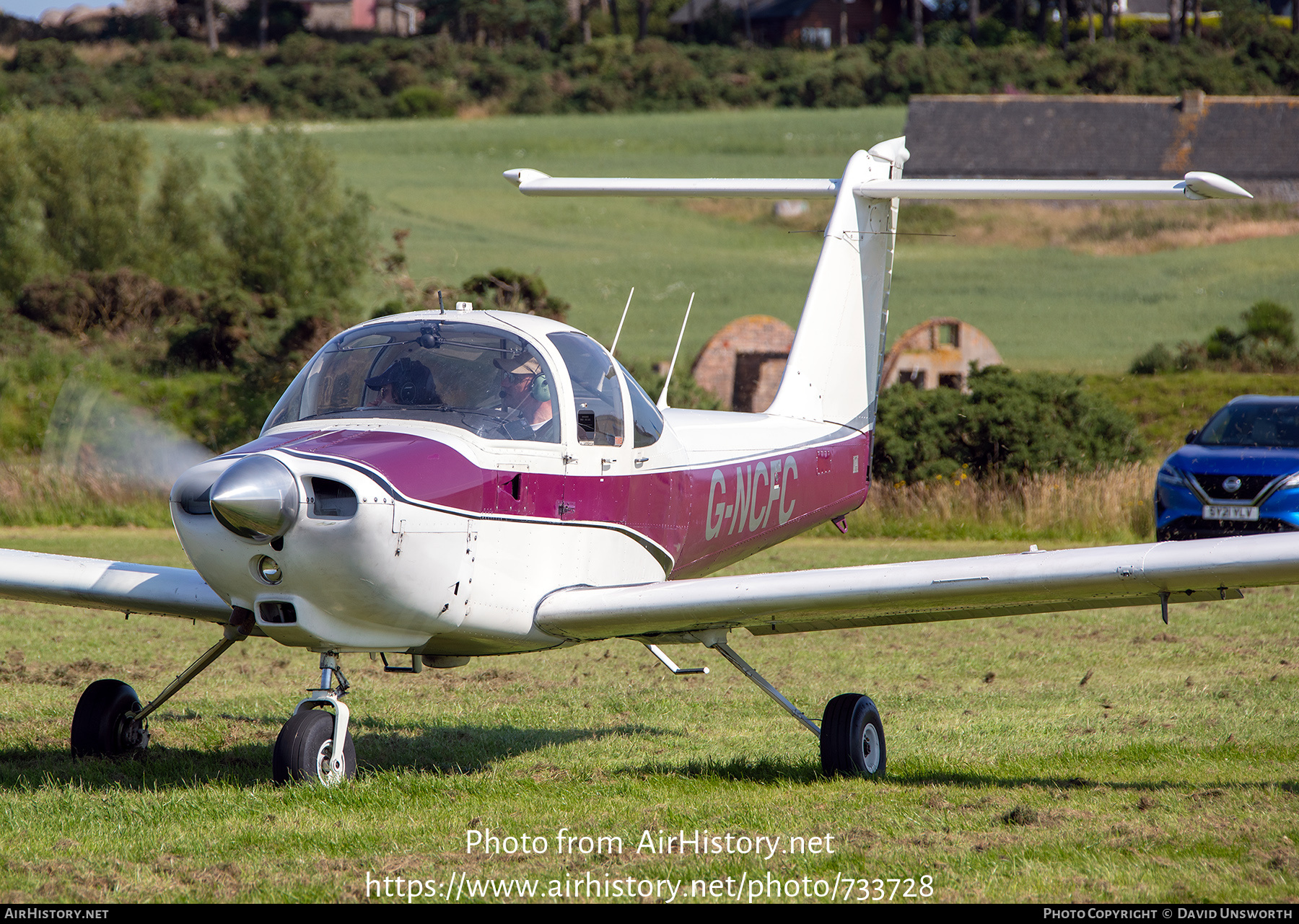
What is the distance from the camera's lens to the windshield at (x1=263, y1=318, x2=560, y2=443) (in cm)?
625

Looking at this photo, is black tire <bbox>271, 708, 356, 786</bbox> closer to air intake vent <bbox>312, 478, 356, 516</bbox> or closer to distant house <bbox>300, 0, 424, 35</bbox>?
air intake vent <bbox>312, 478, 356, 516</bbox>

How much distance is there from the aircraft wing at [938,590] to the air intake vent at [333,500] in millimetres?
1273

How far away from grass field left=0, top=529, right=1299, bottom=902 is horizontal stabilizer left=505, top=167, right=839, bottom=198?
3.57 meters

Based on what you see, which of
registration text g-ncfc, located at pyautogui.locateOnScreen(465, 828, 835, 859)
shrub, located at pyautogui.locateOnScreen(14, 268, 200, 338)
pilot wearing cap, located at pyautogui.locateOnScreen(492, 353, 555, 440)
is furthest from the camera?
shrub, located at pyautogui.locateOnScreen(14, 268, 200, 338)

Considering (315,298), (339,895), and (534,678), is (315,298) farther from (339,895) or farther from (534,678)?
(339,895)

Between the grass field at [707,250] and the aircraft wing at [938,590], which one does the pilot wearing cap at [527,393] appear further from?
the grass field at [707,250]

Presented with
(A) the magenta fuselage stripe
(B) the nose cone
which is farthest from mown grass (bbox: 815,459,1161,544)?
(B) the nose cone

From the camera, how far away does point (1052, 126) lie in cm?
5691

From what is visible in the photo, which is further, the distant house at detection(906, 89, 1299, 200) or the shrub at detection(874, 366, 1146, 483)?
the distant house at detection(906, 89, 1299, 200)

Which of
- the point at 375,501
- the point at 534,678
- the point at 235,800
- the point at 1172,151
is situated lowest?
the point at 534,678

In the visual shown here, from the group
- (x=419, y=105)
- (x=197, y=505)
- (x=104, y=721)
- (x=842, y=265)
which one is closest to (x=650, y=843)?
(x=197, y=505)

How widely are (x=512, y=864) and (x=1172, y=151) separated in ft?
184

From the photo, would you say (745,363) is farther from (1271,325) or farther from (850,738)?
(850,738)
